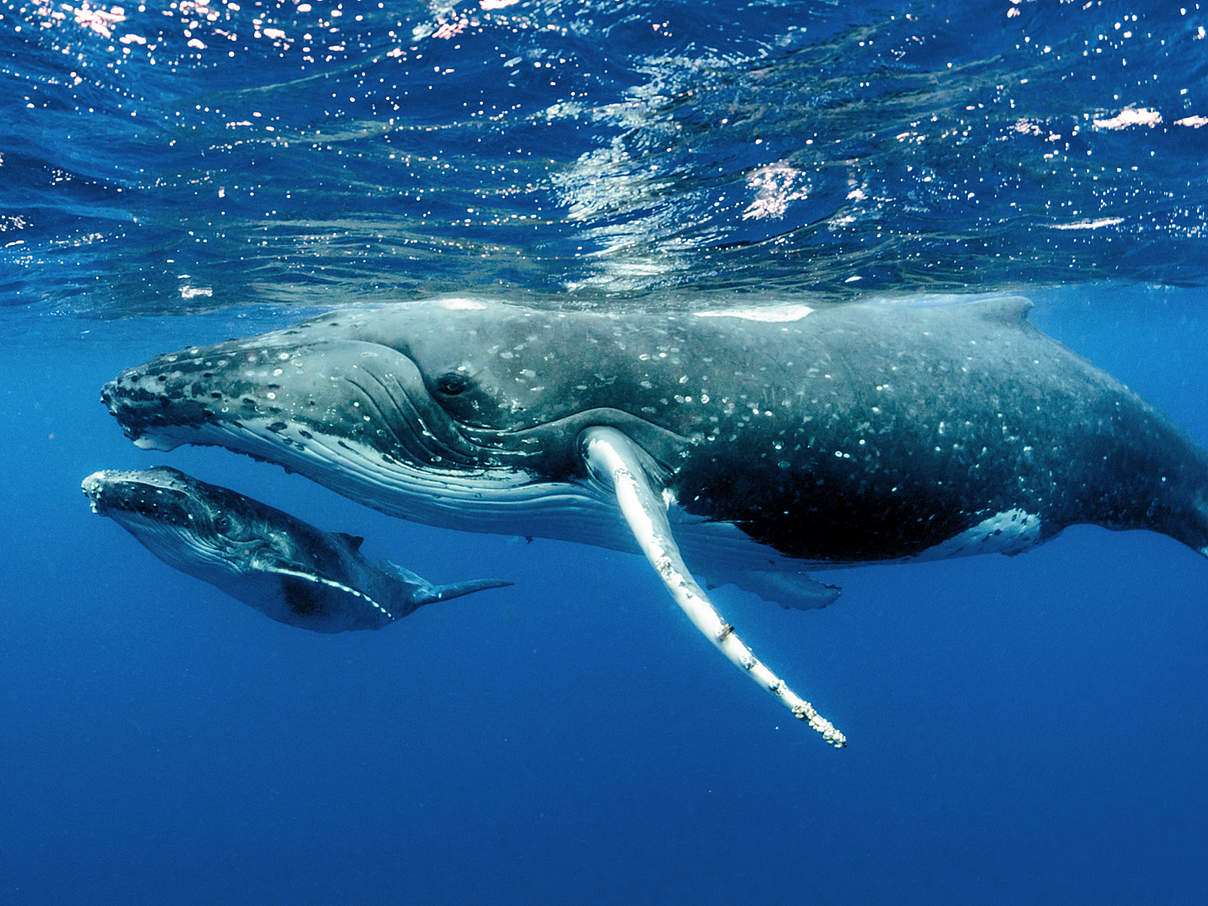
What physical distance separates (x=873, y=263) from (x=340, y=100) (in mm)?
11066

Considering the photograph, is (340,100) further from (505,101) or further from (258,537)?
(258,537)

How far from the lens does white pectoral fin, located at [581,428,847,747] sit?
3.43 meters

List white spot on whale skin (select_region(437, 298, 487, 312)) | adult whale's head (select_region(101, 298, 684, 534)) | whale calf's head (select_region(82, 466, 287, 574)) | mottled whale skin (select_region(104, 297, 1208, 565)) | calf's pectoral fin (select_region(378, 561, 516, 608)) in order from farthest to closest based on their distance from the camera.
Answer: white spot on whale skin (select_region(437, 298, 487, 312)) < calf's pectoral fin (select_region(378, 561, 516, 608)) < mottled whale skin (select_region(104, 297, 1208, 565)) < adult whale's head (select_region(101, 298, 684, 534)) < whale calf's head (select_region(82, 466, 287, 574))

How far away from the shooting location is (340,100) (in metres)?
8.91

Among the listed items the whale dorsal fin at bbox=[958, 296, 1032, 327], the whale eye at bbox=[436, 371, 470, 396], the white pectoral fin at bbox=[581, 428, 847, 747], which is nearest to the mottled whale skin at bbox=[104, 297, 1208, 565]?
the whale eye at bbox=[436, 371, 470, 396]

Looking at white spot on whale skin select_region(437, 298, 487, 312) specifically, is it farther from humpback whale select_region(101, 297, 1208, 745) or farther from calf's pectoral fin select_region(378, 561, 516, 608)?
calf's pectoral fin select_region(378, 561, 516, 608)

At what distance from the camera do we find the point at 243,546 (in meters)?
4.36

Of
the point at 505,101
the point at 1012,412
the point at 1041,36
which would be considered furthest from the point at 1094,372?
the point at 505,101

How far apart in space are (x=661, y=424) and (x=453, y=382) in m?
1.37

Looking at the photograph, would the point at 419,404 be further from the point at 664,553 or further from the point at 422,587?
the point at 664,553

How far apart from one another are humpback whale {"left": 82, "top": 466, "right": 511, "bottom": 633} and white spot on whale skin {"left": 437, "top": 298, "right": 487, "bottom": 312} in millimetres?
1794

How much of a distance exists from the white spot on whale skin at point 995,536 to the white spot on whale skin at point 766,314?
2.17 meters

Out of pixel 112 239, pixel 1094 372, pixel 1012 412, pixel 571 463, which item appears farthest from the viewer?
pixel 112 239

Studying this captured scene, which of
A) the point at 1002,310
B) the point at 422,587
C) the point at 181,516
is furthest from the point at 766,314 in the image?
the point at 181,516
